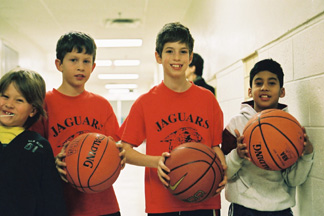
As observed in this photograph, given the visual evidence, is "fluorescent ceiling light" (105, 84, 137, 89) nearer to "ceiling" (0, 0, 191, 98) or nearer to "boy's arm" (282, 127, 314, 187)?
"ceiling" (0, 0, 191, 98)

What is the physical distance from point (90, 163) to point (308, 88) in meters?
1.22

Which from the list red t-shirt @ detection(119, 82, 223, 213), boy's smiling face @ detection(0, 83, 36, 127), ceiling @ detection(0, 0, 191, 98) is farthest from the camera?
ceiling @ detection(0, 0, 191, 98)

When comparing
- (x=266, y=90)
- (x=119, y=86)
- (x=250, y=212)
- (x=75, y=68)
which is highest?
(x=119, y=86)

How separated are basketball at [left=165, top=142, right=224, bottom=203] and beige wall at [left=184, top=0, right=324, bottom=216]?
57cm

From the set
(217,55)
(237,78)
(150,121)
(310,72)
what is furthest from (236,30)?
(150,121)

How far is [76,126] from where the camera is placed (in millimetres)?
1697

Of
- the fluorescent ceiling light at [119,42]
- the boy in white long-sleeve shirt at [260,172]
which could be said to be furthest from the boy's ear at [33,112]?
the fluorescent ceiling light at [119,42]

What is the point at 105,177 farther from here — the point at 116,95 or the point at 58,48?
the point at 116,95

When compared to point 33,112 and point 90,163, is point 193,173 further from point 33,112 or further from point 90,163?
point 33,112

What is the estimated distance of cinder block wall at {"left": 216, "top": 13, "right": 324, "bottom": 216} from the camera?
148cm

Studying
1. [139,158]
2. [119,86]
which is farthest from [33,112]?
[119,86]

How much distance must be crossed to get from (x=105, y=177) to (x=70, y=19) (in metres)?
4.86

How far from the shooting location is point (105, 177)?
146 cm

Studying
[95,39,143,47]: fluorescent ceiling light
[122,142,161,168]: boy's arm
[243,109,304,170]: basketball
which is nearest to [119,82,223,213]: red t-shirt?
[122,142,161,168]: boy's arm
